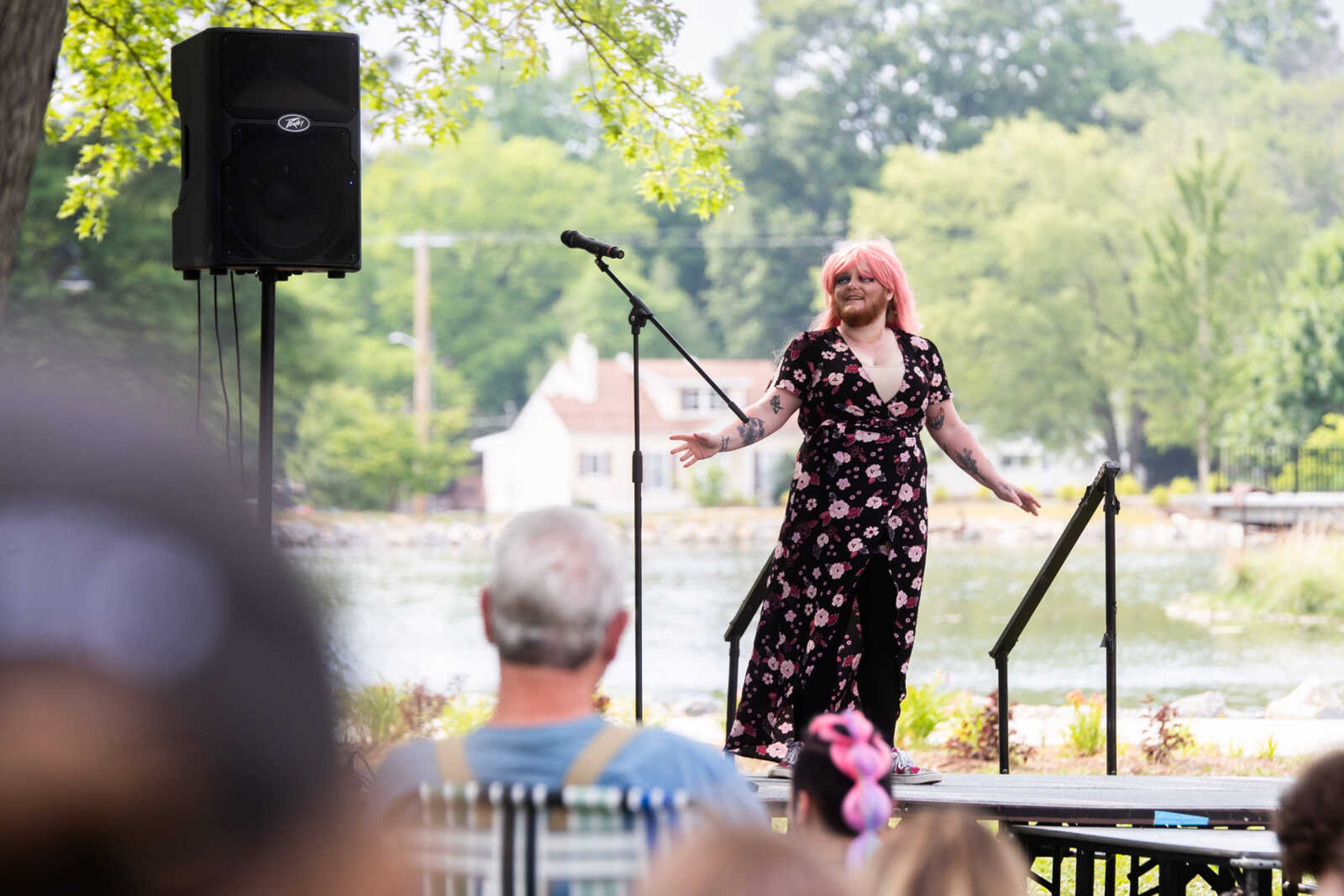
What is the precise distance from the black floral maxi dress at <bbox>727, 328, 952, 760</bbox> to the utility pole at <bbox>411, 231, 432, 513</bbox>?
37205mm

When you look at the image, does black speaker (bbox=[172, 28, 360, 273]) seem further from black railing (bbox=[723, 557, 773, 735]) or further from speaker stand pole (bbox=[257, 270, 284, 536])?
black railing (bbox=[723, 557, 773, 735])

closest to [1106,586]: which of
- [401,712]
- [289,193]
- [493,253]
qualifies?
[289,193]

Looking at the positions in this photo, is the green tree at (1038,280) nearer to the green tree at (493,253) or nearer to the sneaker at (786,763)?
the green tree at (493,253)

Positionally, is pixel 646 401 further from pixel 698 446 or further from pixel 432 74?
pixel 698 446

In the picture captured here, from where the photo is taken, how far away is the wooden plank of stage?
3.76 metres

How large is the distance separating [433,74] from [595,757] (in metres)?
5.81

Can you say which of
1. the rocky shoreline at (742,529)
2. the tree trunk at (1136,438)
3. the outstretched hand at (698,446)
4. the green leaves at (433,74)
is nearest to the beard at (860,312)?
the outstretched hand at (698,446)

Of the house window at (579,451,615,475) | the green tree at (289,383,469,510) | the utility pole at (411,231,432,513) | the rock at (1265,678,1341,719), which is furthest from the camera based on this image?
the house window at (579,451,615,475)

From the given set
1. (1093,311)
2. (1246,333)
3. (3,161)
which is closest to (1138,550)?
(1246,333)

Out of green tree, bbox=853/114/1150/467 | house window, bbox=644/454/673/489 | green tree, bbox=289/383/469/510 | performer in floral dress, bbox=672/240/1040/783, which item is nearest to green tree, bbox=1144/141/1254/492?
green tree, bbox=853/114/1150/467

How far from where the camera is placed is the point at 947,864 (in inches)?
63.7

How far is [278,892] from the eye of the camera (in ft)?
2.99

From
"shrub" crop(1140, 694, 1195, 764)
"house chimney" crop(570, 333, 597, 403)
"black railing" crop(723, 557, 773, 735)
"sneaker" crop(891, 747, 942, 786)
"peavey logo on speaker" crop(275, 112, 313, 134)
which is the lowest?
"shrub" crop(1140, 694, 1195, 764)

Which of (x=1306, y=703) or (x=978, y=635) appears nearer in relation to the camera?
(x=1306, y=703)
